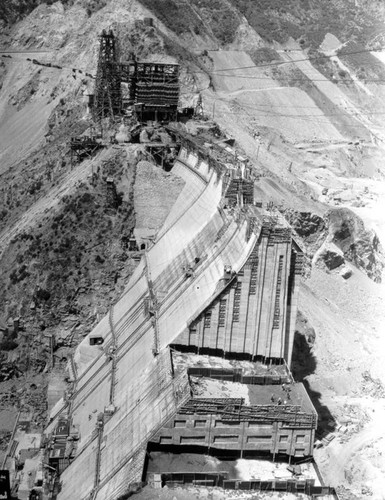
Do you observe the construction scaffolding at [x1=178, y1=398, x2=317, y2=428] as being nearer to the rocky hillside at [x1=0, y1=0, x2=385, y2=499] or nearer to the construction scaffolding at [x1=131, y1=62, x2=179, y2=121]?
the rocky hillside at [x1=0, y1=0, x2=385, y2=499]

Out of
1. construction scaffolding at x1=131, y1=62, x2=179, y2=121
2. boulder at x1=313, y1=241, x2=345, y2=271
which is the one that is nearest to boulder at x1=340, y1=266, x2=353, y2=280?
boulder at x1=313, y1=241, x2=345, y2=271

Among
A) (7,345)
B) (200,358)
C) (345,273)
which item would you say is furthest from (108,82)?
(200,358)

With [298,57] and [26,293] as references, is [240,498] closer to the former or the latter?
[26,293]

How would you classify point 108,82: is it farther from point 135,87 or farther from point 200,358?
point 200,358

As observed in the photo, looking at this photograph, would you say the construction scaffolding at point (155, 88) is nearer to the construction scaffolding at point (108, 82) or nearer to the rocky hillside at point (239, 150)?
the construction scaffolding at point (108, 82)

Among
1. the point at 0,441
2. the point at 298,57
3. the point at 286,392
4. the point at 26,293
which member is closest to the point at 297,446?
the point at 286,392

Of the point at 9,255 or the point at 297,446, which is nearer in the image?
the point at 297,446
